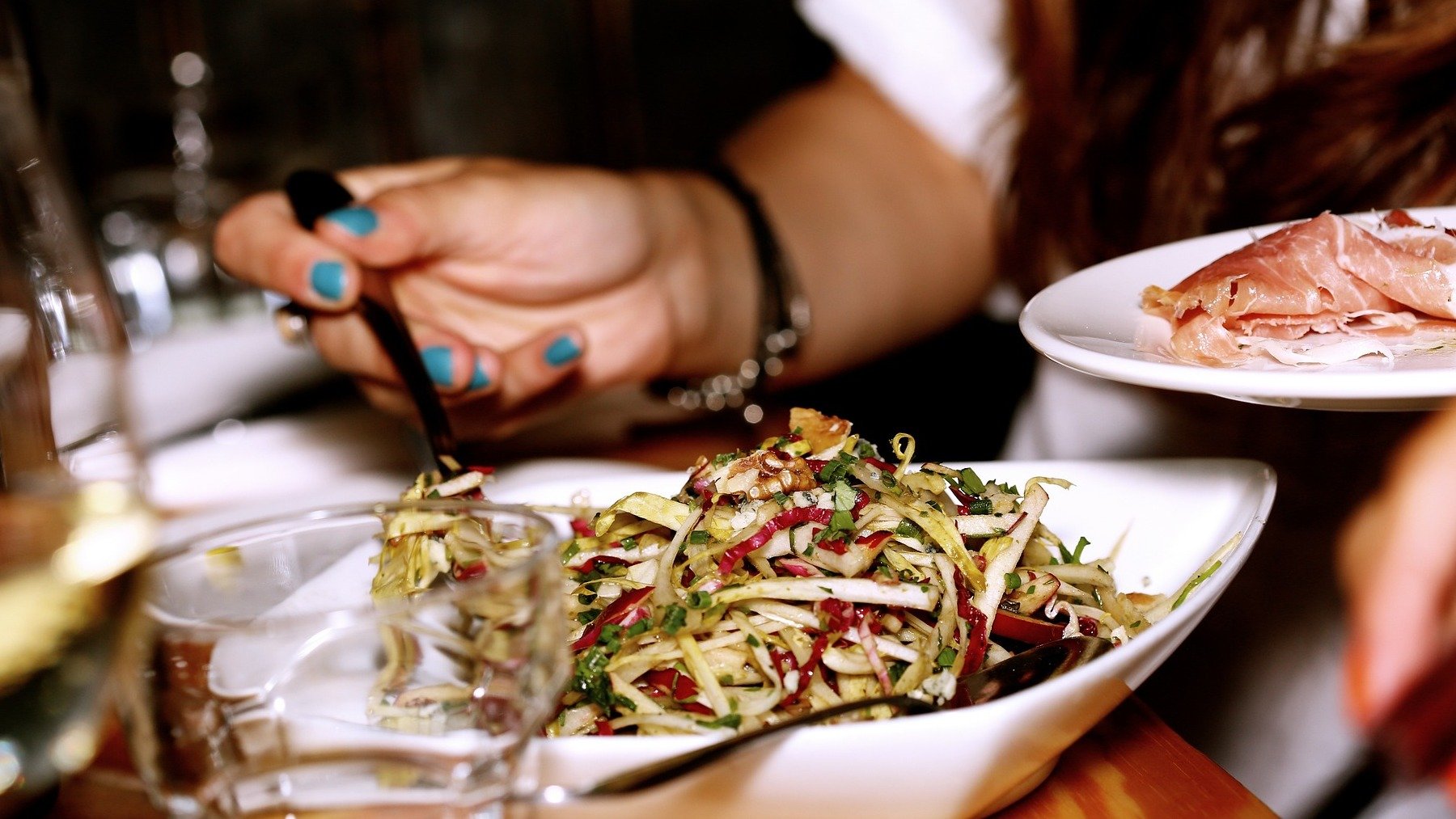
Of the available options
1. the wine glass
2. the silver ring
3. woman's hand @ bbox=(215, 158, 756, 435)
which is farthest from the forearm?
the wine glass

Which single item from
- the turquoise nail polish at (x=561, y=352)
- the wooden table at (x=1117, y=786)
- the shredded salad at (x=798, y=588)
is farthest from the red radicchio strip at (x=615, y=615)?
the turquoise nail polish at (x=561, y=352)

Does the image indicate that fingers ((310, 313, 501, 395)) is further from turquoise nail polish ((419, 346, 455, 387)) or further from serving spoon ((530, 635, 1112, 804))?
serving spoon ((530, 635, 1112, 804))

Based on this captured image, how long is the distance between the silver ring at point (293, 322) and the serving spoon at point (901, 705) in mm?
1110

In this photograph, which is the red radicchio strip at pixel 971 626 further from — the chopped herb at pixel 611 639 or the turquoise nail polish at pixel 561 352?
the turquoise nail polish at pixel 561 352

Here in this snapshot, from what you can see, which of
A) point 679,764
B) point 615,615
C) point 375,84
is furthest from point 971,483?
point 375,84

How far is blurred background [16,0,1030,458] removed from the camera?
4.26 metres

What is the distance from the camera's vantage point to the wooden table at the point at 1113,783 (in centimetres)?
62

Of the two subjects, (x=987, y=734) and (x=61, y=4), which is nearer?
(x=987, y=734)

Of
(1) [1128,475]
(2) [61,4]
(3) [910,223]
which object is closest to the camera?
(1) [1128,475]

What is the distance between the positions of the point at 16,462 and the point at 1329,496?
147 cm

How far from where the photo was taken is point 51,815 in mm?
676

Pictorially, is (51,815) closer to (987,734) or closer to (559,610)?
(559,610)

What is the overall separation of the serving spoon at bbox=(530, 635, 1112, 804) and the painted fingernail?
98cm

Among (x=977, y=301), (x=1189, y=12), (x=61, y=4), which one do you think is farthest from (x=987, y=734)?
(x=61, y=4)
